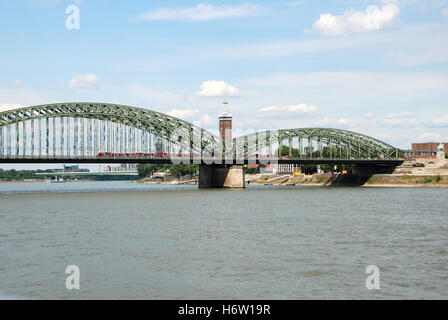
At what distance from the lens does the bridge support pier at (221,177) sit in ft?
388

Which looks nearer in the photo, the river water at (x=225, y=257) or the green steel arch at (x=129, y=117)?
the river water at (x=225, y=257)

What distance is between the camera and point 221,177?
120438 mm

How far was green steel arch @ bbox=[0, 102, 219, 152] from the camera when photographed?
104688 mm

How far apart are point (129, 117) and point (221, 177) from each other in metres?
23.8

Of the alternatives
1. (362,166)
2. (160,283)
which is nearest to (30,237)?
(160,283)

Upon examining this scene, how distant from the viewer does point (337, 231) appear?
3475 cm

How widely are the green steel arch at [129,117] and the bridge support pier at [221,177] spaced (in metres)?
5.28

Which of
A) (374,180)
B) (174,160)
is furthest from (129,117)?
(374,180)

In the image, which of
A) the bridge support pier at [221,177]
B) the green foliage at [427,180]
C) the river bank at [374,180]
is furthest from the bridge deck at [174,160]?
the green foliage at [427,180]

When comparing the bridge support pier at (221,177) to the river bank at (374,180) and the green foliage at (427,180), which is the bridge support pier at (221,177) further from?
the green foliage at (427,180)

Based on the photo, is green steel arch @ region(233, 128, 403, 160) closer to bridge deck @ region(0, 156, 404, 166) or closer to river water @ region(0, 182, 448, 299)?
bridge deck @ region(0, 156, 404, 166)

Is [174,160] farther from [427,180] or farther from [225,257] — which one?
[225,257]

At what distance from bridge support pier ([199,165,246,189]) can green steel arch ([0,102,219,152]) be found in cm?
528

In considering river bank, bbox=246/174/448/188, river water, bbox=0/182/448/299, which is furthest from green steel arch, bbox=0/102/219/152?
river water, bbox=0/182/448/299
